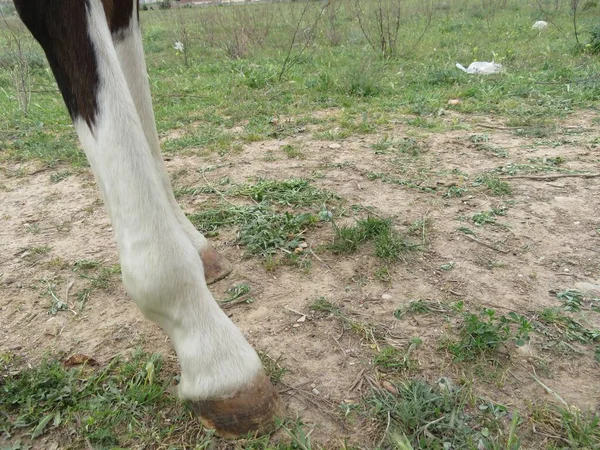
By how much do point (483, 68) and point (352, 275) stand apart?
4.46 meters

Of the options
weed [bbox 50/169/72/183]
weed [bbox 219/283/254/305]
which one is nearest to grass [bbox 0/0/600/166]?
weed [bbox 50/169/72/183]

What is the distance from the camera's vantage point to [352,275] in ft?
6.84

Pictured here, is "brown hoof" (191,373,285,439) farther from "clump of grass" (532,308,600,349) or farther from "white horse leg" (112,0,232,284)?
"clump of grass" (532,308,600,349)

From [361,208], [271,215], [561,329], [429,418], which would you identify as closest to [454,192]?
[361,208]

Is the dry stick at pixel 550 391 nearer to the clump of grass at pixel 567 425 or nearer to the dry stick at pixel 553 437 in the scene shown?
the clump of grass at pixel 567 425

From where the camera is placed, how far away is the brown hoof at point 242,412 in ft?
4.33

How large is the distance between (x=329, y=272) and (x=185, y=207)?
1.07 metres

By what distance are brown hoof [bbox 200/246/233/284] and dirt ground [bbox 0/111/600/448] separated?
0.12ft

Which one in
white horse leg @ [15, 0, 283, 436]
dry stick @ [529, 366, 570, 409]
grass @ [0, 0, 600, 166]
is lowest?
grass @ [0, 0, 600, 166]

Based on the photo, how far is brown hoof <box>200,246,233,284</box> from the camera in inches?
81.5

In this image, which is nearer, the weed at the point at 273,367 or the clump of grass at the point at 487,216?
the weed at the point at 273,367

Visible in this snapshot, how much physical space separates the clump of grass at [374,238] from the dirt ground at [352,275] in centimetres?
5

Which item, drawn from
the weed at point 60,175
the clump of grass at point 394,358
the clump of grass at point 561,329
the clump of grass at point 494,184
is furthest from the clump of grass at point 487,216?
the weed at point 60,175

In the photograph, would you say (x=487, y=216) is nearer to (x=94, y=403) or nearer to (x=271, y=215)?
(x=271, y=215)
